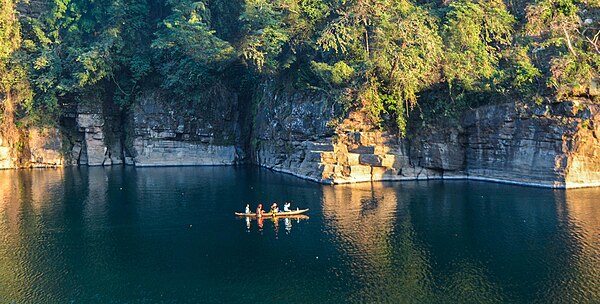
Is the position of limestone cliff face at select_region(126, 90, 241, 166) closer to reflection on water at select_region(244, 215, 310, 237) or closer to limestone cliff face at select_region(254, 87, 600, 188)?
limestone cliff face at select_region(254, 87, 600, 188)

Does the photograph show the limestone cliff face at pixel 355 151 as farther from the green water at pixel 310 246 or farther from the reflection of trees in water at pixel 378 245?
the reflection of trees in water at pixel 378 245

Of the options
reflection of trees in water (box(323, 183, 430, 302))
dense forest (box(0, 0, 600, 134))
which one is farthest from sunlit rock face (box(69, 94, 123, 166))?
reflection of trees in water (box(323, 183, 430, 302))

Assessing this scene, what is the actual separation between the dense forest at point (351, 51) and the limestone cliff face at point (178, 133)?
4439 millimetres

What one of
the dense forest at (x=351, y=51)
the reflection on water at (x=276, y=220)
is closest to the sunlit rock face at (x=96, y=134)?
the dense forest at (x=351, y=51)

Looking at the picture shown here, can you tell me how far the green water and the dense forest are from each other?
11645mm

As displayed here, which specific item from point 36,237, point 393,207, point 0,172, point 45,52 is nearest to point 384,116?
point 393,207

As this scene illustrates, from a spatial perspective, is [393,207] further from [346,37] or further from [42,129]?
[42,129]

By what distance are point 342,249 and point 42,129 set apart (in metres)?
61.4

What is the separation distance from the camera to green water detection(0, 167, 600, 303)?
26.2 metres

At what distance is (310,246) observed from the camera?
33.7 meters

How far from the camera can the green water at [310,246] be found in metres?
26.2

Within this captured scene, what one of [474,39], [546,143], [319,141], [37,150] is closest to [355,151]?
[319,141]

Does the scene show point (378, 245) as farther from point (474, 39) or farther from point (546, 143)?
point (474, 39)

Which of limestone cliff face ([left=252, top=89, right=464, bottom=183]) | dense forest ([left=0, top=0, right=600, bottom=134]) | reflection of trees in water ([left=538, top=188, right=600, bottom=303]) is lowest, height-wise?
reflection of trees in water ([left=538, top=188, right=600, bottom=303])
